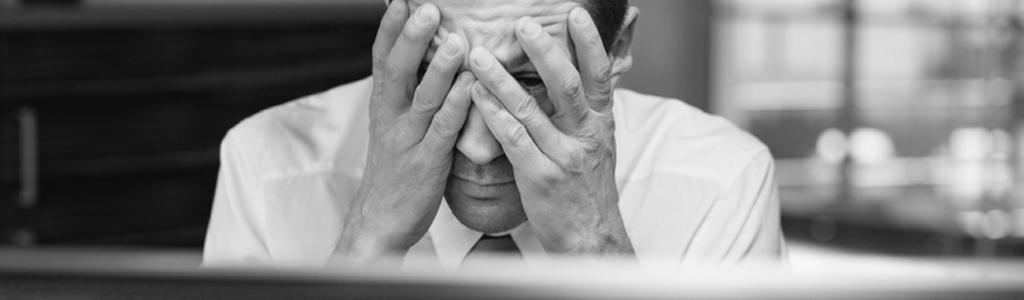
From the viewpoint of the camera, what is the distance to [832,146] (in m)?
4.94

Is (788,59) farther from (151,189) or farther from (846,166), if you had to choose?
(151,189)

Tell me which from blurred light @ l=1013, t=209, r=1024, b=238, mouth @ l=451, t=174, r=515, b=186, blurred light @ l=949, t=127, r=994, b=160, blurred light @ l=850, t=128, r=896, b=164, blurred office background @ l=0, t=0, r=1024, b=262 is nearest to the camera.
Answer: mouth @ l=451, t=174, r=515, b=186

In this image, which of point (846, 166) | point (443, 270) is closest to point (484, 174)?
point (443, 270)

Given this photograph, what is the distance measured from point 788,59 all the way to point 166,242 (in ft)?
11.8

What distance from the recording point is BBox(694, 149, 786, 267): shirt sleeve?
1.32m

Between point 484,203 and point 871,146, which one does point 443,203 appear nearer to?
point 484,203

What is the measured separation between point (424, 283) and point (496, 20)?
74 centimetres

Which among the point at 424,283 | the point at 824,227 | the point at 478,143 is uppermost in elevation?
the point at 424,283

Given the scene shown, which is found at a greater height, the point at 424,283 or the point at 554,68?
the point at 424,283

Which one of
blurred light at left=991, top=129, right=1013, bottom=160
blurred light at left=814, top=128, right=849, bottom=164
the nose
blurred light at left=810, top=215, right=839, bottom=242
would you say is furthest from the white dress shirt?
blurred light at left=814, top=128, right=849, bottom=164

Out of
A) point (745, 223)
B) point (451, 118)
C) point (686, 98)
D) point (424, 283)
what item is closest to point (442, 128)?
point (451, 118)

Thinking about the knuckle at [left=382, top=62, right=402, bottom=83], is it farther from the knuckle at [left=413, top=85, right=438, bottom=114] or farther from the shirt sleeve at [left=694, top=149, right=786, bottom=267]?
the shirt sleeve at [left=694, top=149, right=786, bottom=267]

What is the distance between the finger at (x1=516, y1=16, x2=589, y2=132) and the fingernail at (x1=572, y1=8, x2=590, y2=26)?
0.03 metres

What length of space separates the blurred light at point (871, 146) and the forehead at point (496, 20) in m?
4.06
